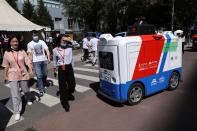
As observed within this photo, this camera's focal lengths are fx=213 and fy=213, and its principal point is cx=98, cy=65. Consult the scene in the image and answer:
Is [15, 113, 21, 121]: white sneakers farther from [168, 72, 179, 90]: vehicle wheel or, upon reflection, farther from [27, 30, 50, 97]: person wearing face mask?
[168, 72, 179, 90]: vehicle wheel

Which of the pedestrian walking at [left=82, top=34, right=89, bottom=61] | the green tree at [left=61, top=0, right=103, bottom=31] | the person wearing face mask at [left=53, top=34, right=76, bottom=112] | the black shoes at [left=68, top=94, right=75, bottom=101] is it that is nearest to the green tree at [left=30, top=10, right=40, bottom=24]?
the green tree at [left=61, top=0, right=103, bottom=31]

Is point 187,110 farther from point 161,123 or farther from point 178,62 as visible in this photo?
point 178,62

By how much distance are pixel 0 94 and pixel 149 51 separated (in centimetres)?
579

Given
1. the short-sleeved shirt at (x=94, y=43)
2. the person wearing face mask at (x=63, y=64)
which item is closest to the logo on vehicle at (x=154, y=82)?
the person wearing face mask at (x=63, y=64)

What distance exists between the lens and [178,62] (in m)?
6.98

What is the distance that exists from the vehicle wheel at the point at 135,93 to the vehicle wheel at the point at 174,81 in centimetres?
142

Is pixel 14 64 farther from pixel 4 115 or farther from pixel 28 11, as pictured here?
pixel 28 11

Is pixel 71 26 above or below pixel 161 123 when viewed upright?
above

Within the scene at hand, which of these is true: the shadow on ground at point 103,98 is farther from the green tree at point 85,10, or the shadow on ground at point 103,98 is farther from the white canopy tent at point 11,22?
the green tree at point 85,10

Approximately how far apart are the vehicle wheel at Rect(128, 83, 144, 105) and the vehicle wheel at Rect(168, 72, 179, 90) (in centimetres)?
142

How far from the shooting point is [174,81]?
23.1 ft

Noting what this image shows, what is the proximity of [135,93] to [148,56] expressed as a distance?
109 centimetres

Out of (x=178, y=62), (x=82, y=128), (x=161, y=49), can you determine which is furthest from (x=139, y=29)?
(x=82, y=128)

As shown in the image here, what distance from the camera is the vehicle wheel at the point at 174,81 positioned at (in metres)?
6.93
